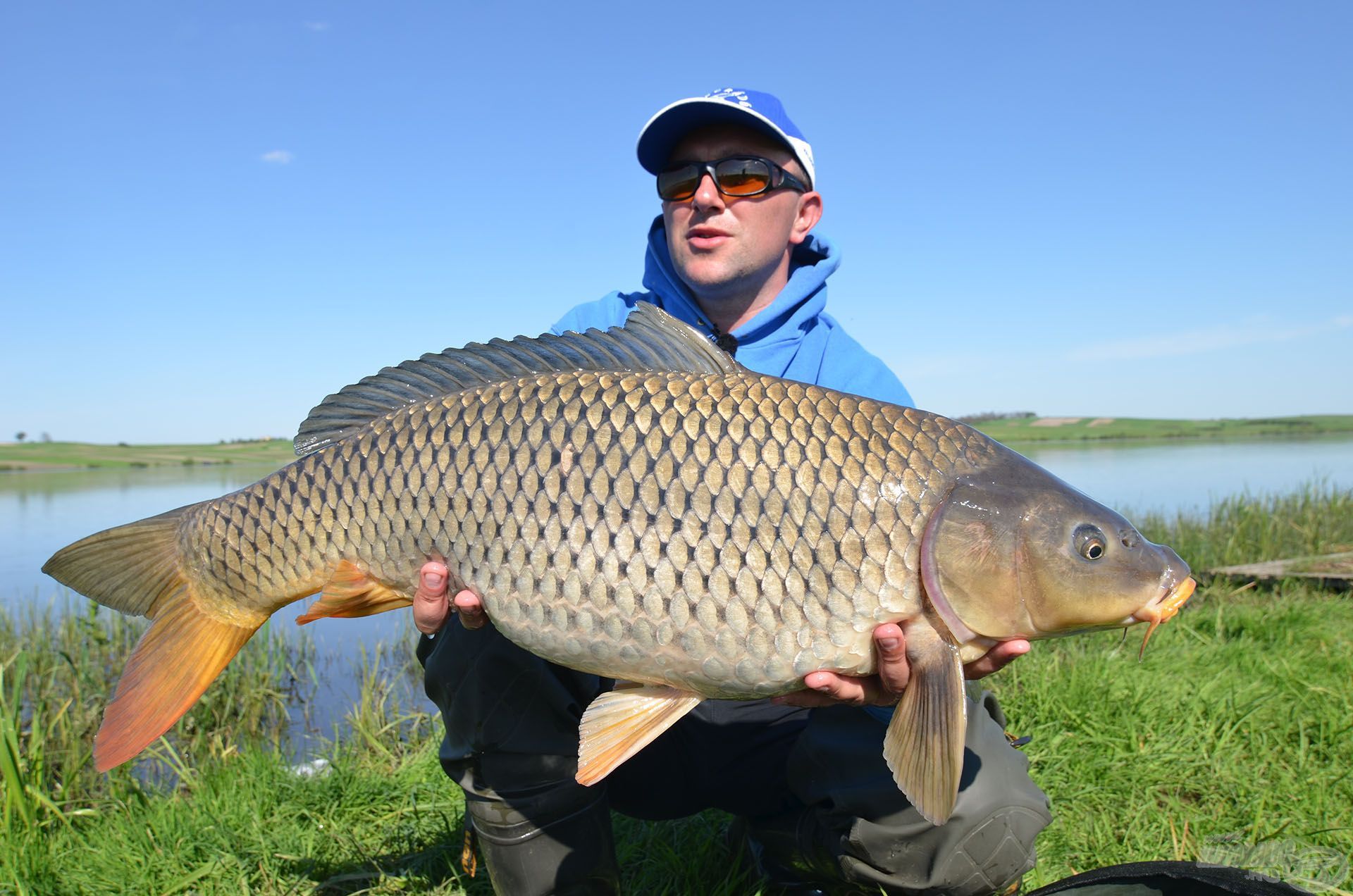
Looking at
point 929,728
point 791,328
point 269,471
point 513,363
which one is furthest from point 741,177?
point 269,471

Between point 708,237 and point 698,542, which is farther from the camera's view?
Answer: point 708,237

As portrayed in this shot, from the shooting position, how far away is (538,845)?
5.60 feet

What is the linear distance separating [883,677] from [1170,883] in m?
0.54

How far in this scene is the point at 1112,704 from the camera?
2557 millimetres

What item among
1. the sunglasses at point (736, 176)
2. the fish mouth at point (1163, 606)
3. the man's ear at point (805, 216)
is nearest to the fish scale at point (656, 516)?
the fish mouth at point (1163, 606)

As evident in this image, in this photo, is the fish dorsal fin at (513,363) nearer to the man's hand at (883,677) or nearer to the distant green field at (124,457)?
the man's hand at (883,677)

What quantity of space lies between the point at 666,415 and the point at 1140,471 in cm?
1823

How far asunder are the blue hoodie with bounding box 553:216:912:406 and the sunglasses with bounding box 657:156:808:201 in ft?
0.65

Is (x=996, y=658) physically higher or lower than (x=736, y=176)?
lower

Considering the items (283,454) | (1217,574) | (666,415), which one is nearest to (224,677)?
(666,415)

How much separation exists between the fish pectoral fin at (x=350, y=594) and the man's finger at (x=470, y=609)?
0.32 ft

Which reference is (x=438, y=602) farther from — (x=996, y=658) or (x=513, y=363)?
(x=996, y=658)

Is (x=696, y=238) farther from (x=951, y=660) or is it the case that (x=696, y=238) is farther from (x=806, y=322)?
(x=951, y=660)

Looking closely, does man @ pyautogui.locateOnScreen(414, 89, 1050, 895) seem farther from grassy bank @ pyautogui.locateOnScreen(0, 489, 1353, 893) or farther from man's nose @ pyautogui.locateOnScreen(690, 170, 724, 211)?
grassy bank @ pyautogui.locateOnScreen(0, 489, 1353, 893)
